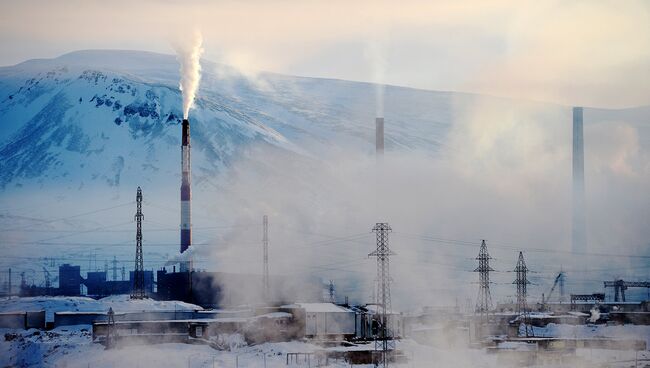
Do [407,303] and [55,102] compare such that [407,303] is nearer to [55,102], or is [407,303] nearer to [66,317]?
[66,317]

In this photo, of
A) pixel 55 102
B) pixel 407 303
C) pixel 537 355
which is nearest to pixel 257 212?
pixel 407 303

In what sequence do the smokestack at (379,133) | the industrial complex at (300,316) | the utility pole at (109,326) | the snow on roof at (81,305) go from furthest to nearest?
the smokestack at (379,133), the snow on roof at (81,305), the industrial complex at (300,316), the utility pole at (109,326)

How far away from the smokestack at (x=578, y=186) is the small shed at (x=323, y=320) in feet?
96.1

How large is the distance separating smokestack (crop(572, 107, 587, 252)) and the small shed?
29.3 meters

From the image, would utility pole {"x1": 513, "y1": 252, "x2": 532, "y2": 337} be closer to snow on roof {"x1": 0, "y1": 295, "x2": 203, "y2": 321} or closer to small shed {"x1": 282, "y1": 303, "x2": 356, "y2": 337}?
small shed {"x1": 282, "y1": 303, "x2": 356, "y2": 337}

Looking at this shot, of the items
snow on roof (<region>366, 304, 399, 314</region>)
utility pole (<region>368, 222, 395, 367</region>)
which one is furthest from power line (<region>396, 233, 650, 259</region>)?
utility pole (<region>368, 222, 395, 367</region>)

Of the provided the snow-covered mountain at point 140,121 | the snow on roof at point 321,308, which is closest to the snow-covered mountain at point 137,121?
the snow-covered mountain at point 140,121

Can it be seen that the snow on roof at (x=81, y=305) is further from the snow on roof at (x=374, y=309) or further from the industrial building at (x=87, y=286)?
the industrial building at (x=87, y=286)

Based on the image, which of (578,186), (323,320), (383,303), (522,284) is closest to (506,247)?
(578,186)

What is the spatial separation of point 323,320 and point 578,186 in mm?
31530

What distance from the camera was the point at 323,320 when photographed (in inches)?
1598

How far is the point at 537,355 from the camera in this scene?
3784 cm

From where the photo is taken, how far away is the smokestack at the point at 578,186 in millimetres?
65875

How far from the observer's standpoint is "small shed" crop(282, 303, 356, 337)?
4009cm
